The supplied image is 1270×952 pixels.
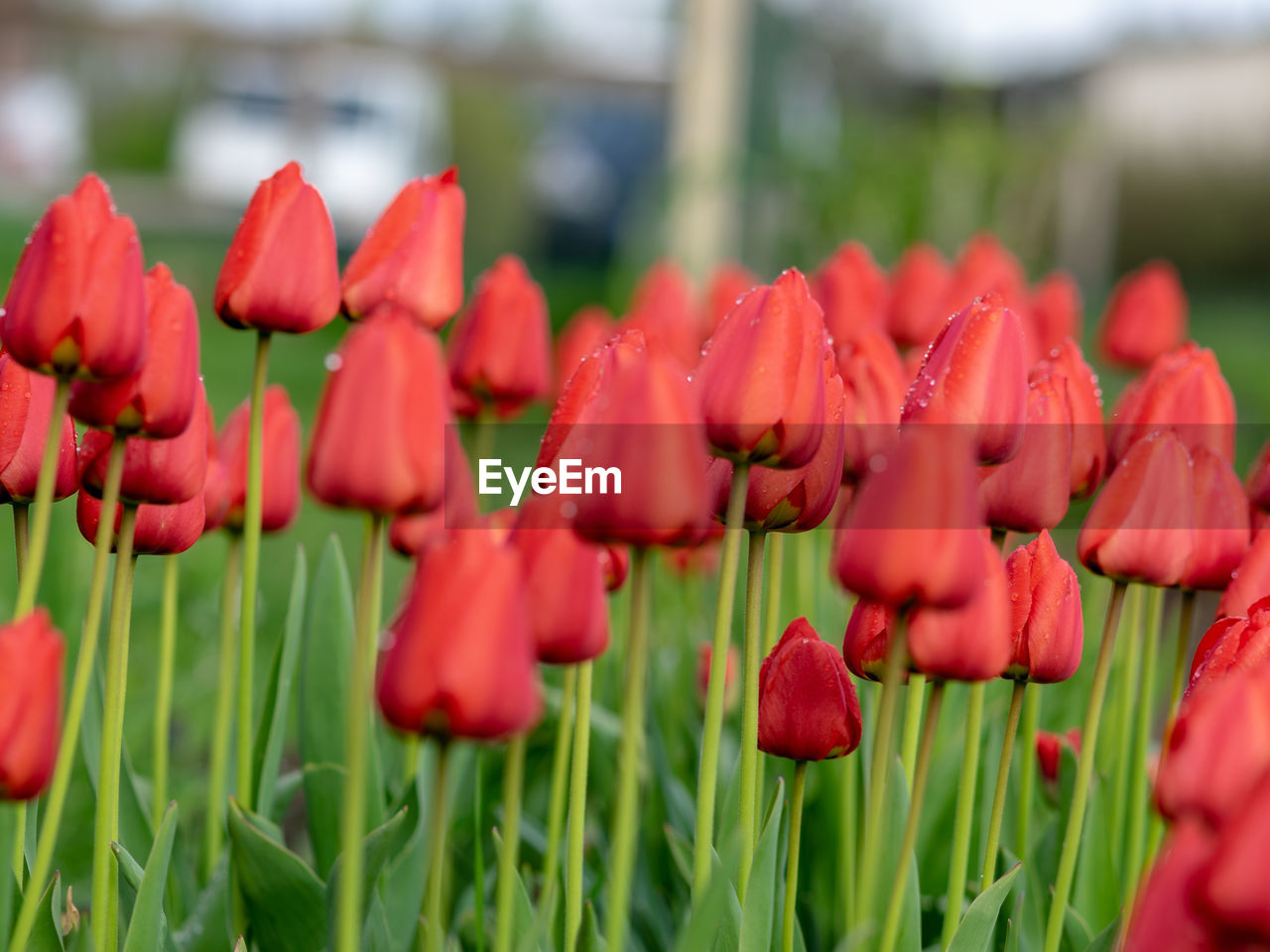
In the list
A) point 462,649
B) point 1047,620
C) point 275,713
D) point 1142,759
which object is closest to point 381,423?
point 462,649

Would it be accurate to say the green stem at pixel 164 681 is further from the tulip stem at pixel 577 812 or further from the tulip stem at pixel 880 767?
the tulip stem at pixel 880 767

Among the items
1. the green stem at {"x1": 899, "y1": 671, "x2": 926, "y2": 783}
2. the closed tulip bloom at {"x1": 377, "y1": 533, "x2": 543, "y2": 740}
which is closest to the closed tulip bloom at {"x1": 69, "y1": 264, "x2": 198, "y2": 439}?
the closed tulip bloom at {"x1": 377, "y1": 533, "x2": 543, "y2": 740}

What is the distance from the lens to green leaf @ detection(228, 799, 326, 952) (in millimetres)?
940

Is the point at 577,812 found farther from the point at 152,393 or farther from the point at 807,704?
the point at 152,393

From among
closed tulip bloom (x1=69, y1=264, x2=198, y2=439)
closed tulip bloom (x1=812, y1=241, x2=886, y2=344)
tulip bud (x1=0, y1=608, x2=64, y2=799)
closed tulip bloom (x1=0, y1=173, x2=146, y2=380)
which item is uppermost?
closed tulip bloom (x1=812, y1=241, x2=886, y2=344)

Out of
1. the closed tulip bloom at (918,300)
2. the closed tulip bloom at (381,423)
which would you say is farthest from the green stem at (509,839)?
the closed tulip bloom at (918,300)

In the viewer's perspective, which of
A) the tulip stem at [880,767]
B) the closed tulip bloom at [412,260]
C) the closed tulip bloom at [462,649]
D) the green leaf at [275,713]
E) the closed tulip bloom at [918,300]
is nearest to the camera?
the closed tulip bloom at [462,649]

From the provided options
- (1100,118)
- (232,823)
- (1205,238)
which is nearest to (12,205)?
(1100,118)

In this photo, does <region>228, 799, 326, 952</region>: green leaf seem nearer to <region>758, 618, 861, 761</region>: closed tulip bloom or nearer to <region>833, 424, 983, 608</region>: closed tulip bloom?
<region>758, 618, 861, 761</region>: closed tulip bloom

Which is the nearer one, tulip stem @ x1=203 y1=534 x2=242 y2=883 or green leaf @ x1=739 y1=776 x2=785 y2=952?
green leaf @ x1=739 y1=776 x2=785 y2=952

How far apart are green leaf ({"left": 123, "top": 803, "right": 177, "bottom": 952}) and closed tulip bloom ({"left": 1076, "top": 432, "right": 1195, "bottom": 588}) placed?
1.96 feet

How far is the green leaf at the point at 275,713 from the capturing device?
113 cm

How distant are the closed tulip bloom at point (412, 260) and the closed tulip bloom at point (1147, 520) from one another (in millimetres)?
482

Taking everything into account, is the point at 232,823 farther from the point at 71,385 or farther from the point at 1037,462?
the point at 1037,462
